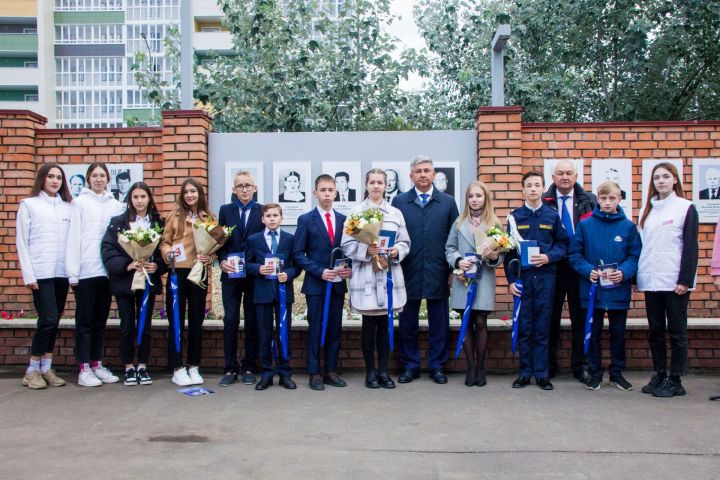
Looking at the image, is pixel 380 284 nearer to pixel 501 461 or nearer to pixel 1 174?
pixel 501 461

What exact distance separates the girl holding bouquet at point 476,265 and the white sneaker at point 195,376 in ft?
7.99

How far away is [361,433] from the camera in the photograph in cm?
476

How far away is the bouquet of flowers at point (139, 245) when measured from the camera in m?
6.13

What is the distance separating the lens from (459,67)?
45.4 feet

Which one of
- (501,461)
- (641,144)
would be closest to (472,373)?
(501,461)

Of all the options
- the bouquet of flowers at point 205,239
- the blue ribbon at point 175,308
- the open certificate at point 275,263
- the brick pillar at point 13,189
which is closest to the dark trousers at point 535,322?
the open certificate at point 275,263

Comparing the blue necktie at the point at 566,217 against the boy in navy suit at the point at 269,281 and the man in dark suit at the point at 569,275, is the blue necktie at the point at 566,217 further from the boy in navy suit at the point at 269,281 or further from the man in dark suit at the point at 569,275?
the boy in navy suit at the point at 269,281

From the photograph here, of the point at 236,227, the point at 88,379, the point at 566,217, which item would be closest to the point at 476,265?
the point at 566,217

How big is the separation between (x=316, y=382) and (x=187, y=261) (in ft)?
5.32

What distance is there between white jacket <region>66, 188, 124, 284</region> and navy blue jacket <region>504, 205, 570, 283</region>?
12.7 feet

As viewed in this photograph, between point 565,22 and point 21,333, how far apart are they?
11264 mm

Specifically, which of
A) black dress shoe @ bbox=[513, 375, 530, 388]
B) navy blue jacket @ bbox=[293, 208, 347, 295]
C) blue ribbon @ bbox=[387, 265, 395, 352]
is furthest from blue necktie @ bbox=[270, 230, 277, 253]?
black dress shoe @ bbox=[513, 375, 530, 388]

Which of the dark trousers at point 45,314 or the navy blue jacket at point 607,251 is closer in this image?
the navy blue jacket at point 607,251

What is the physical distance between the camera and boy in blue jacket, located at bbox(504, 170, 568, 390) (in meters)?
6.17
